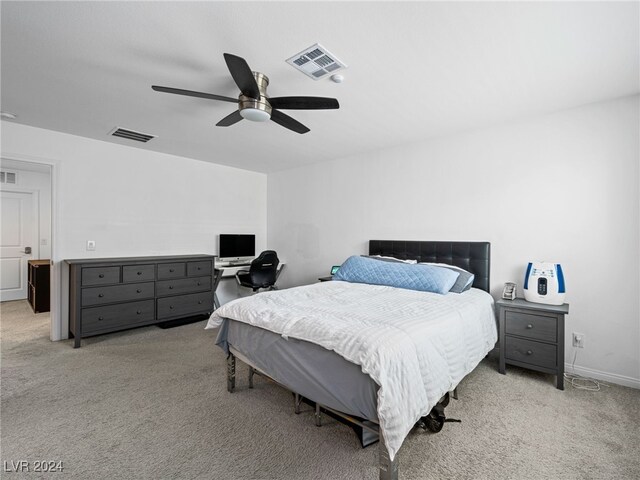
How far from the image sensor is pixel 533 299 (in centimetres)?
278

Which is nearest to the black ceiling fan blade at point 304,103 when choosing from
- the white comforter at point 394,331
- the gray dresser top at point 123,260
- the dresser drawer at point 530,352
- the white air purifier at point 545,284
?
the white comforter at point 394,331

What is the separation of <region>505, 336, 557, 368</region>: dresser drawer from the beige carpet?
18 centimetres

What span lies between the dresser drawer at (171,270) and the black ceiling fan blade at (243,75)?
2746mm

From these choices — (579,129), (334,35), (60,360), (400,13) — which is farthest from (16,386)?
(579,129)

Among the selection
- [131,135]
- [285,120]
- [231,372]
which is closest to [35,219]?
[131,135]

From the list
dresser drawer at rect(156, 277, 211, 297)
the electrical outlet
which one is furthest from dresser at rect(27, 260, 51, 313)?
the electrical outlet

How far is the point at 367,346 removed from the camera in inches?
59.0

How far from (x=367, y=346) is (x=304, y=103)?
A: 173 cm

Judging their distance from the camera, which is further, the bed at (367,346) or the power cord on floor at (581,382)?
the power cord on floor at (581,382)

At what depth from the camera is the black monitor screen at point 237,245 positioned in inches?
200

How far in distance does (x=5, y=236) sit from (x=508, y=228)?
314 inches

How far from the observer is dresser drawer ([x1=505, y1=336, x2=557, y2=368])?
255 cm

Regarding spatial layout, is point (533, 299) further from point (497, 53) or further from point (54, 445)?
point (54, 445)

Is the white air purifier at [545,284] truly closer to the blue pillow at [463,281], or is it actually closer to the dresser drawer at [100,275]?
the blue pillow at [463,281]
